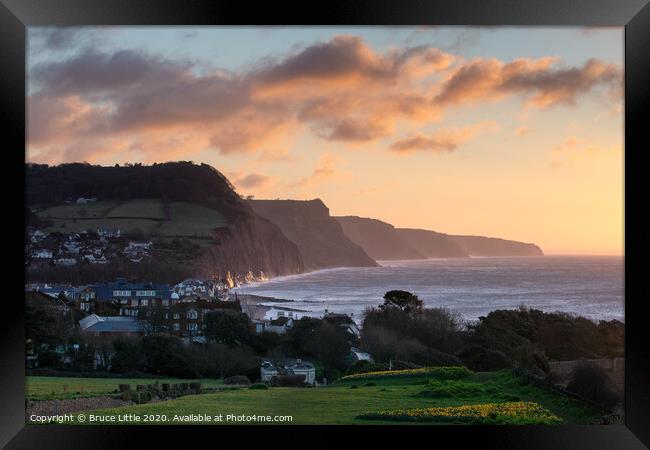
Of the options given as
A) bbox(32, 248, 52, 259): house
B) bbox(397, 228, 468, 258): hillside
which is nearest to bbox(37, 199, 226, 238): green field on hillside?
bbox(32, 248, 52, 259): house

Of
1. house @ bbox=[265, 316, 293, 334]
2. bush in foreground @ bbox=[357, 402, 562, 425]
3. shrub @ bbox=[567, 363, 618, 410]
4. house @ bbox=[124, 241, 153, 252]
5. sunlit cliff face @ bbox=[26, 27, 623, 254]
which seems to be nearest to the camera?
bush in foreground @ bbox=[357, 402, 562, 425]

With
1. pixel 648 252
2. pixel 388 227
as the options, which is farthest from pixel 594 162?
pixel 648 252

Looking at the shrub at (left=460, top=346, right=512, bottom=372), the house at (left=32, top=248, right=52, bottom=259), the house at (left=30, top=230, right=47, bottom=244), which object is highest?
the house at (left=30, top=230, right=47, bottom=244)

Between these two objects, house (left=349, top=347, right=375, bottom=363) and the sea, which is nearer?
house (left=349, top=347, right=375, bottom=363)

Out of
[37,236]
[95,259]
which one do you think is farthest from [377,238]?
[37,236]

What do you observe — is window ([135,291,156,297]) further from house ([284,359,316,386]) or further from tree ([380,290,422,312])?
tree ([380,290,422,312])

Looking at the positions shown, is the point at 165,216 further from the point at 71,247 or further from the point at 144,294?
the point at 71,247

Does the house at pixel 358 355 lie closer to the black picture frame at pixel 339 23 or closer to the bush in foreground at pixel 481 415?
the bush in foreground at pixel 481 415
